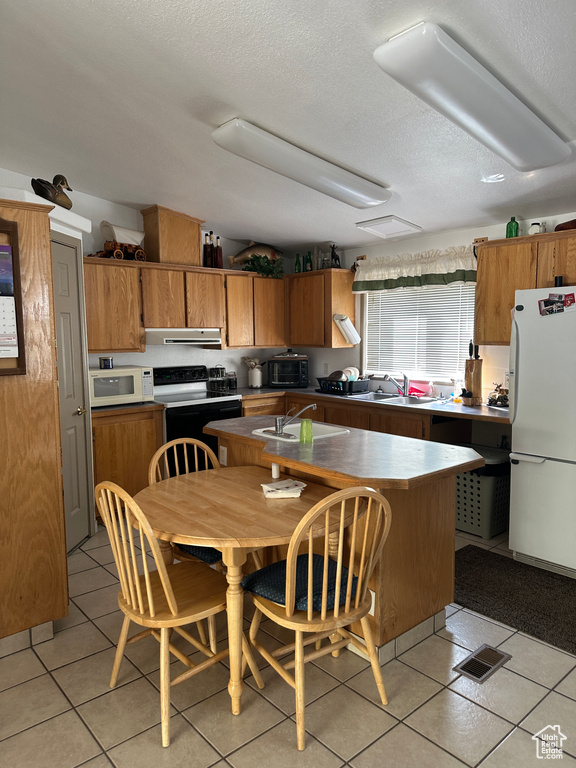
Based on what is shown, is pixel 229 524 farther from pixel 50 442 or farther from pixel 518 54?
pixel 518 54

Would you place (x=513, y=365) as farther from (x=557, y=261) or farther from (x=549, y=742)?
(x=549, y=742)

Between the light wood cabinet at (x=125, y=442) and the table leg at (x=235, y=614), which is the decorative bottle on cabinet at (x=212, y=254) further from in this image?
the table leg at (x=235, y=614)

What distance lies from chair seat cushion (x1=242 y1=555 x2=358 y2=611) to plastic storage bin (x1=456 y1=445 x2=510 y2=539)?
1844 millimetres

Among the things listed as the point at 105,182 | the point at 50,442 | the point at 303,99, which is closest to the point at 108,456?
the point at 50,442

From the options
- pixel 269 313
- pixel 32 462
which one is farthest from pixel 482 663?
pixel 269 313

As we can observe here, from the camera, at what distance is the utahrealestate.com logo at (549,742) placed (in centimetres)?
177

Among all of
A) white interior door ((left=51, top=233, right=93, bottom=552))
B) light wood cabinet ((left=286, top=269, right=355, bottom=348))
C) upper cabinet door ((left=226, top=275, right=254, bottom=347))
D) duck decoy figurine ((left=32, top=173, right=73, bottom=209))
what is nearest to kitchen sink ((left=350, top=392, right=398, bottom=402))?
light wood cabinet ((left=286, top=269, right=355, bottom=348))

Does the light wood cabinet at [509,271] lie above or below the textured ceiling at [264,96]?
below

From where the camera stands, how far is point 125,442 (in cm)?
414

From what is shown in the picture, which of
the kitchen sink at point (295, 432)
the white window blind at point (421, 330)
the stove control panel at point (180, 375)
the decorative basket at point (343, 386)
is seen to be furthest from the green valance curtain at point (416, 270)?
the kitchen sink at point (295, 432)

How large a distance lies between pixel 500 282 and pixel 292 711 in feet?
10.3

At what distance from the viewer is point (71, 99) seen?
9.24 ft

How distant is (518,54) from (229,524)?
2106 millimetres

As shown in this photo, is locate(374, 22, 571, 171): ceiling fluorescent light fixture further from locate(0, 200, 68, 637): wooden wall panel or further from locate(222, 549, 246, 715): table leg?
locate(222, 549, 246, 715): table leg
